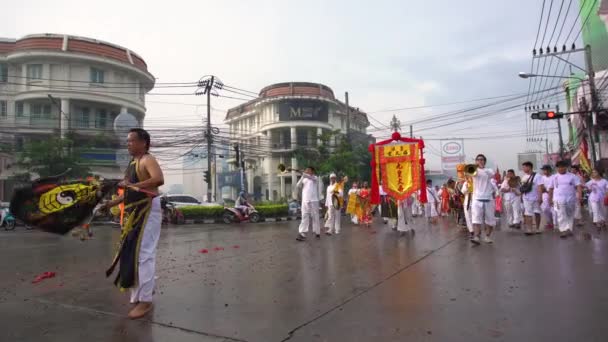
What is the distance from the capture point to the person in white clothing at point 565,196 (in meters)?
9.02

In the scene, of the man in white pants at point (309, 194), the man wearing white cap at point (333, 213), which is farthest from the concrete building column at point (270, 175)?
the man in white pants at point (309, 194)

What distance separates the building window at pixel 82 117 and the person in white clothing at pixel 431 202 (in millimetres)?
27431

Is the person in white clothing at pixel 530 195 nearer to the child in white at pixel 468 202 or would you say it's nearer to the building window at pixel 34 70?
the child in white at pixel 468 202

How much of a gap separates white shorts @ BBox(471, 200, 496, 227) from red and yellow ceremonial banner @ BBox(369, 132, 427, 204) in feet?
6.73

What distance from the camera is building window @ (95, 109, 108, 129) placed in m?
33.2

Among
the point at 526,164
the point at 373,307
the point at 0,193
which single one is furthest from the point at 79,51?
the point at 373,307

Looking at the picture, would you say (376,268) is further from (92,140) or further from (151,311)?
(92,140)

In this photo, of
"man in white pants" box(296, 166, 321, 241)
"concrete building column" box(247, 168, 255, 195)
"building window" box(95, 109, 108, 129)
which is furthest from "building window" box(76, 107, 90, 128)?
"man in white pants" box(296, 166, 321, 241)

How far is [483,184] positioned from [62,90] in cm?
3214

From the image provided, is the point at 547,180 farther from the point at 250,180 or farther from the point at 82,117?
the point at 250,180

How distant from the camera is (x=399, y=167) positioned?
1074 centimetres

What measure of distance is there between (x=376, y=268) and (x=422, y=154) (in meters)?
5.50

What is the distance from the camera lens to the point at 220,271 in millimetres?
5754

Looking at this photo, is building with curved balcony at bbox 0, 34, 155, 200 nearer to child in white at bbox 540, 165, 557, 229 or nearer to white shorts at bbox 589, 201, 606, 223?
child in white at bbox 540, 165, 557, 229
